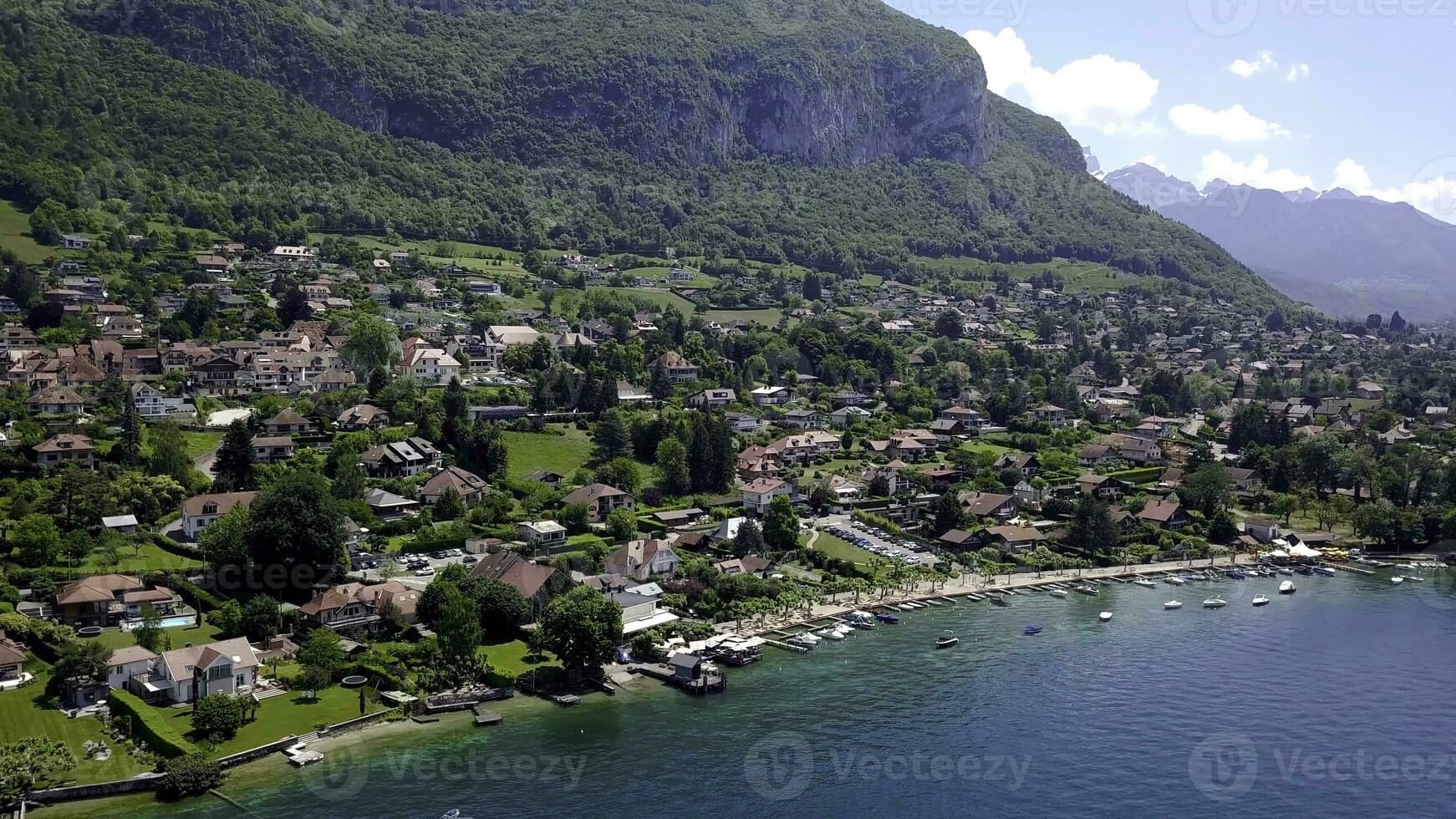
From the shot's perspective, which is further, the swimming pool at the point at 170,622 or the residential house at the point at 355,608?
the residential house at the point at 355,608

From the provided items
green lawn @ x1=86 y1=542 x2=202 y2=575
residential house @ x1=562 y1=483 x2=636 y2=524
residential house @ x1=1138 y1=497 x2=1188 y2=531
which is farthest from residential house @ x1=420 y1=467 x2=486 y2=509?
residential house @ x1=1138 y1=497 x2=1188 y2=531

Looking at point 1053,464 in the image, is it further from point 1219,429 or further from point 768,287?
point 768,287

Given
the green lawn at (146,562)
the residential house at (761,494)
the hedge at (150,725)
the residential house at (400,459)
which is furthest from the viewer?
the residential house at (761,494)

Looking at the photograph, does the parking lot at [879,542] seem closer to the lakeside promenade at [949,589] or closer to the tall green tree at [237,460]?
the lakeside promenade at [949,589]
